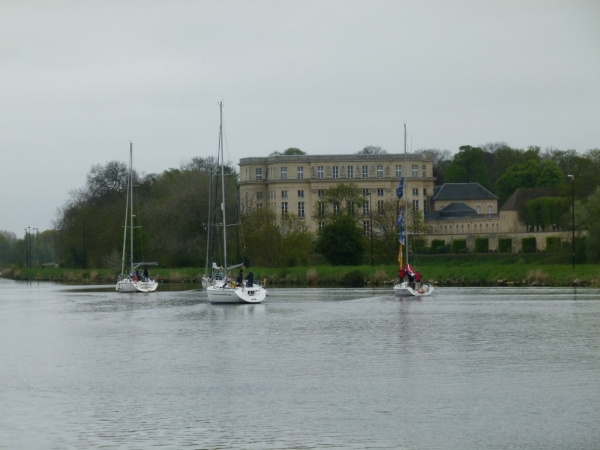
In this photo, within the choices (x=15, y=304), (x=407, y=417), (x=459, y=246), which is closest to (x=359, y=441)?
(x=407, y=417)

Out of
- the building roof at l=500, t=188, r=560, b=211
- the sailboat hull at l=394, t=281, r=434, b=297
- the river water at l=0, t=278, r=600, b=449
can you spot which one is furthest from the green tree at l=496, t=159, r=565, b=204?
the river water at l=0, t=278, r=600, b=449

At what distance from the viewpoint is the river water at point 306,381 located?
18.5 meters

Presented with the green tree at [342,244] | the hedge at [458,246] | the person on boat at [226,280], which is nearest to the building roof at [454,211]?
the hedge at [458,246]

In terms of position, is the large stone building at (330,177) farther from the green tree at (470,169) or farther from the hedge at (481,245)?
the hedge at (481,245)

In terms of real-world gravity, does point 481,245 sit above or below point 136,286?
above

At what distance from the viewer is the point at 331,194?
13375 centimetres

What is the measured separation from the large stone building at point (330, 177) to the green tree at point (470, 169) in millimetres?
10894

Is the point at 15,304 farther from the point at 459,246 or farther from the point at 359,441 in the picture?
the point at 459,246

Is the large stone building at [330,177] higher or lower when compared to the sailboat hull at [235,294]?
higher

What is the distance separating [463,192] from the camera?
155750 millimetres

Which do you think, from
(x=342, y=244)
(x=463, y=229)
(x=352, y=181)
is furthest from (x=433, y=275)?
(x=352, y=181)

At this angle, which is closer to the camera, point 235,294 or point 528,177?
point 235,294

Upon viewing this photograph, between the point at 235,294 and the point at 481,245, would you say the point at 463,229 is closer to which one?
the point at 481,245

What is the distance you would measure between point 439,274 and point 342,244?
565 inches
